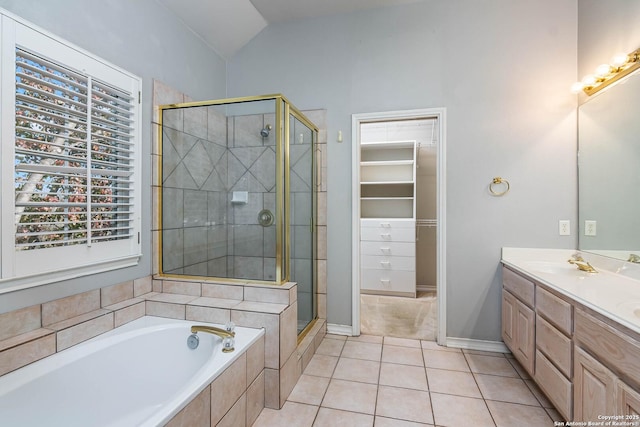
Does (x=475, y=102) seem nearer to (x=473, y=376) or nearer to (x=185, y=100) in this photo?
(x=473, y=376)

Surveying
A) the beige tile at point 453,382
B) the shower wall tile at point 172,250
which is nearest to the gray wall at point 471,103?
the beige tile at point 453,382

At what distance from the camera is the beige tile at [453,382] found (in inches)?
77.7

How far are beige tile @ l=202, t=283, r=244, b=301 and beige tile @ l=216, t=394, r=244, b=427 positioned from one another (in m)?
0.64

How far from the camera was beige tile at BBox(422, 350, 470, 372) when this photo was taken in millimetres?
2279

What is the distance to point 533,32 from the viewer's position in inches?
95.1

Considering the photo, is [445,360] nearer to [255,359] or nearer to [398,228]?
[255,359]

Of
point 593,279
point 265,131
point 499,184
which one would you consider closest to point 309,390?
point 265,131

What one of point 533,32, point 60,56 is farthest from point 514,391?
point 60,56

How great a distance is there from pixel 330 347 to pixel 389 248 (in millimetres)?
1852

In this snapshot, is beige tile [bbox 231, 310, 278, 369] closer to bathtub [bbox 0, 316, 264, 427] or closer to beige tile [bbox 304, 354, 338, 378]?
bathtub [bbox 0, 316, 264, 427]

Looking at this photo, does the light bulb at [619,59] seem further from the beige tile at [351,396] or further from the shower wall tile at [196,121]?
the shower wall tile at [196,121]

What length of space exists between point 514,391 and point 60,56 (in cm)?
330

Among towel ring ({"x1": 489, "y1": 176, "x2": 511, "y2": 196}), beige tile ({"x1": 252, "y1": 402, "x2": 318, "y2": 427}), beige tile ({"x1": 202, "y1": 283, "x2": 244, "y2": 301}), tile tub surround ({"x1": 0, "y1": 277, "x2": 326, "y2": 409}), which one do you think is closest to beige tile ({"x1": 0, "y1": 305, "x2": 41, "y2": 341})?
tile tub surround ({"x1": 0, "y1": 277, "x2": 326, "y2": 409})

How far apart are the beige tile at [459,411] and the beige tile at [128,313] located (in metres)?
1.92
